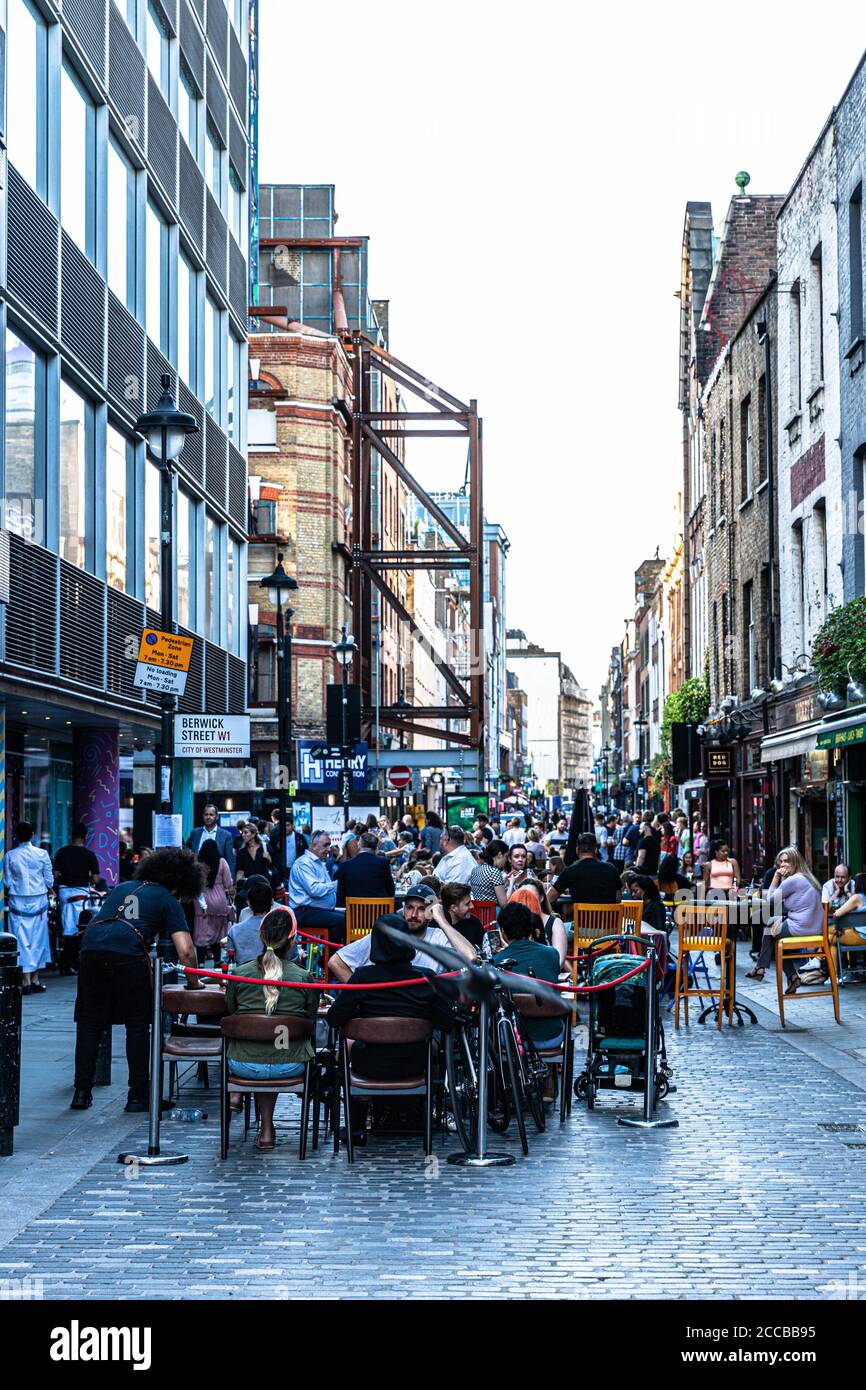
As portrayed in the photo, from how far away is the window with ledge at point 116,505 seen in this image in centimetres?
2253

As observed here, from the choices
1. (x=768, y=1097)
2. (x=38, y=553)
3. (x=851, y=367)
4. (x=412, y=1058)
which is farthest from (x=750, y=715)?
(x=412, y=1058)

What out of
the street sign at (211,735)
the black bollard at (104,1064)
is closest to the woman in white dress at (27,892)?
the street sign at (211,735)

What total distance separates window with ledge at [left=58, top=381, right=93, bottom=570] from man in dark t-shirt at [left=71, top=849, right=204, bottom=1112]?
873cm

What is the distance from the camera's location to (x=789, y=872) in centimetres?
1759

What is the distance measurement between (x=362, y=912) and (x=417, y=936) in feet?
24.0

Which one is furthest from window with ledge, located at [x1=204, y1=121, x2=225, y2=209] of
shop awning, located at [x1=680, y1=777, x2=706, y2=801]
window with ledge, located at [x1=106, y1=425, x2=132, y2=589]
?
shop awning, located at [x1=680, y1=777, x2=706, y2=801]

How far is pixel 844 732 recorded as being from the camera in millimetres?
18953

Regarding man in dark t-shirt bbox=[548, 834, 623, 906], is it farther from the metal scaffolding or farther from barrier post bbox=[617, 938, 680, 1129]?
the metal scaffolding

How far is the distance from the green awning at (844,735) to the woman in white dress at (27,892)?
8.86 meters

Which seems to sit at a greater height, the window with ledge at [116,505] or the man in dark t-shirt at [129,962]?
the window with ledge at [116,505]

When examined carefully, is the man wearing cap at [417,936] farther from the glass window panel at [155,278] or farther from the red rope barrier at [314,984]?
the glass window panel at [155,278]

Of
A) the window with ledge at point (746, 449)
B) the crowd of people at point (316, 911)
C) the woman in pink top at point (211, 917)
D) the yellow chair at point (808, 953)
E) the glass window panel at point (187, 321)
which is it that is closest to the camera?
the crowd of people at point (316, 911)

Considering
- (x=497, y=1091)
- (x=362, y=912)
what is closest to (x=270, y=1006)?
(x=497, y=1091)
